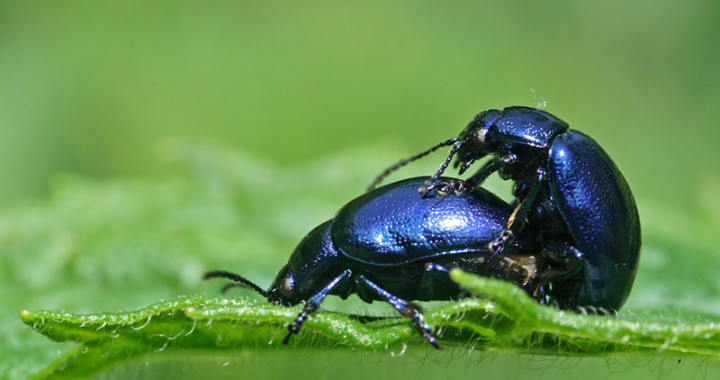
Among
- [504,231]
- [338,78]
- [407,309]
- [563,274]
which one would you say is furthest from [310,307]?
[338,78]

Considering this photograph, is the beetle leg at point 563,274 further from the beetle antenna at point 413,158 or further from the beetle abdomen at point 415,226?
the beetle antenna at point 413,158

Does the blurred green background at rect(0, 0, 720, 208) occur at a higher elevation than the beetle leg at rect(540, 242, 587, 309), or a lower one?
higher

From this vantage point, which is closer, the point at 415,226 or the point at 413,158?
the point at 415,226

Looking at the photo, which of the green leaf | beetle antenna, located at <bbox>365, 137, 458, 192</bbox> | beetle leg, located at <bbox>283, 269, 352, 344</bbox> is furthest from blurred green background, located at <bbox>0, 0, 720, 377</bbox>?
beetle leg, located at <bbox>283, 269, 352, 344</bbox>

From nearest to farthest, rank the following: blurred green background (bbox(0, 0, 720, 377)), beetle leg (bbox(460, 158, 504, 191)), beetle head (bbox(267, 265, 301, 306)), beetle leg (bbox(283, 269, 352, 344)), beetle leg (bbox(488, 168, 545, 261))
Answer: beetle leg (bbox(283, 269, 352, 344)) < beetle leg (bbox(488, 168, 545, 261)) < beetle leg (bbox(460, 158, 504, 191)) < beetle head (bbox(267, 265, 301, 306)) < blurred green background (bbox(0, 0, 720, 377))

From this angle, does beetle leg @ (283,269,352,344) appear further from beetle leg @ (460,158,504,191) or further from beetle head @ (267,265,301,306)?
beetle leg @ (460,158,504,191)

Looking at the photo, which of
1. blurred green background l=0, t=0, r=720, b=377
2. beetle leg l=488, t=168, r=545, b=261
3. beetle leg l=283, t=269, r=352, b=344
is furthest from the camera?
blurred green background l=0, t=0, r=720, b=377

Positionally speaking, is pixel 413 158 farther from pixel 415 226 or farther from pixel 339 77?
pixel 339 77

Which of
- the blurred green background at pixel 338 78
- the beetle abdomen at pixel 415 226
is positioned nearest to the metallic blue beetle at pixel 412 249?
the beetle abdomen at pixel 415 226
